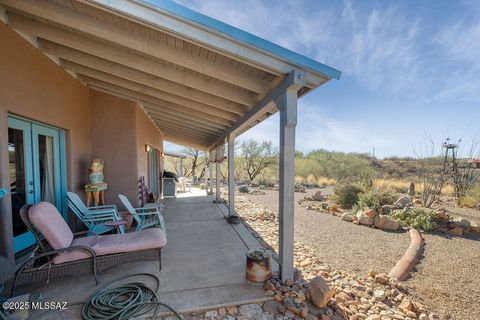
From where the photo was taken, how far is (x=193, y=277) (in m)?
3.12

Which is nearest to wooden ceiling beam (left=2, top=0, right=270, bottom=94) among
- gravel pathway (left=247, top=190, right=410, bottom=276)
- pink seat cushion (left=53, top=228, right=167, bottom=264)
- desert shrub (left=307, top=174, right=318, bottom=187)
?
pink seat cushion (left=53, top=228, right=167, bottom=264)

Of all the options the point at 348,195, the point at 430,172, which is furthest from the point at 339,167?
the point at 348,195

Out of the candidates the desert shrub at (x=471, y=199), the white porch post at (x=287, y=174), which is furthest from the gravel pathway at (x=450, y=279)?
the desert shrub at (x=471, y=199)

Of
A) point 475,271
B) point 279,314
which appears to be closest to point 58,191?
point 279,314

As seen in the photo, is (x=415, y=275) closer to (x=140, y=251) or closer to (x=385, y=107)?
(x=140, y=251)

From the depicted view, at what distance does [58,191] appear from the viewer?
4.51 meters

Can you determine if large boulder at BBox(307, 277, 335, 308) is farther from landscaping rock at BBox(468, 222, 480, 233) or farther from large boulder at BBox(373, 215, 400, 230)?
landscaping rock at BBox(468, 222, 480, 233)

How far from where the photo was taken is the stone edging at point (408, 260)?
3593 millimetres

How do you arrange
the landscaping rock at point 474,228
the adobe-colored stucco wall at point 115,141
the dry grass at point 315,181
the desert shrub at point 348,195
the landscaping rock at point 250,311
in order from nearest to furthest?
the landscaping rock at point 250,311
the adobe-colored stucco wall at point 115,141
the landscaping rock at point 474,228
the desert shrub at point 348,195
the dry grass at point 315,181

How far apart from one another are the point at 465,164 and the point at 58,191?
1533 centimetres

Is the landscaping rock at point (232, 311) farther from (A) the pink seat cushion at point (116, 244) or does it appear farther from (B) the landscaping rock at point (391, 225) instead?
(B) the landscaping rock at point (391, 225)

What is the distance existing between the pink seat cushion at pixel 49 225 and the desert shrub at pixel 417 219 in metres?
7.35

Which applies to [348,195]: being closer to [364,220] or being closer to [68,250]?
[364,220]

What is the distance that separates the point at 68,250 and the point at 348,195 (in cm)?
874
